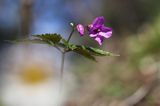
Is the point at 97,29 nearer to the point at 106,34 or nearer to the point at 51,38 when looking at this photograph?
the point at 106,34

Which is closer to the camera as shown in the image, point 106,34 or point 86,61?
point 106,34

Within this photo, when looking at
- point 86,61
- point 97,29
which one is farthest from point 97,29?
point 86,61

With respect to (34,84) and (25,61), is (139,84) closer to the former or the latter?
(25,61)

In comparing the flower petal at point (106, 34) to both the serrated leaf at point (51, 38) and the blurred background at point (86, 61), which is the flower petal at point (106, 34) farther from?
the blurred background at point (86, 61)

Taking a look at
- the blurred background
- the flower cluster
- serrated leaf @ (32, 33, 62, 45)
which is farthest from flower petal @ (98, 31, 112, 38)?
the blurred background

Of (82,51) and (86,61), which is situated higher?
(86,61)

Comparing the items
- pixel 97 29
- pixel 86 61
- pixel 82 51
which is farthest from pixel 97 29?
pixel 86 61

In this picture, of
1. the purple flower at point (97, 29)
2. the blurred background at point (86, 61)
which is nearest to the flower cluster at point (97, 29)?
the purple flower at point (97, 29)

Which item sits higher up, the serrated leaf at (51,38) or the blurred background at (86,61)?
the blurred background at (86,61)

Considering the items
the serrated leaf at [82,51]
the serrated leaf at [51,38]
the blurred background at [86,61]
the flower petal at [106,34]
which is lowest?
the serrated leaf at [82,51]
